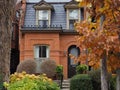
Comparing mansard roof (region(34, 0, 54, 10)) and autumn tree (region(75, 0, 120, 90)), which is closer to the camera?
autumn tree (region(75, 0, 120, 90))

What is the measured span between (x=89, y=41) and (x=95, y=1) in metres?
0.99

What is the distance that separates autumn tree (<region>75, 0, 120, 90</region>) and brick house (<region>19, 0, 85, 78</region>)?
21492 millimetres

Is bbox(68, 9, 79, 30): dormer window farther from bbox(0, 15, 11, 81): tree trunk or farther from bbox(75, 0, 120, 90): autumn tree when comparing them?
bbox(75, 0, 120, 90): autumn tree

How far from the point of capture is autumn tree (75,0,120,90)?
29.3 ft

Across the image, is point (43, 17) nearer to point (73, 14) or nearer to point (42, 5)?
point (42, 5)

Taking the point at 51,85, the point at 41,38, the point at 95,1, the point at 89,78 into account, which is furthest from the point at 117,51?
the point at 41,38

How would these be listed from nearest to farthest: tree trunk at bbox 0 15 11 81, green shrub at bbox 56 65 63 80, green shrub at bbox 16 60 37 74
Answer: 1. tree trunk at bbox 0 15 11 81
2. green shrub at bbox 56 65 63 80
3. green shrub at bbox 16 60 37 74

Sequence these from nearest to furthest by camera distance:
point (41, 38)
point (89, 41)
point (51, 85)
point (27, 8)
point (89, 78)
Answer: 1. point (89, 41)
2. point (51, 85)
3. point (89, 78)
4. point (41, 38)
5. point (27, 8)

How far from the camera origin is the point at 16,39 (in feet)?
116

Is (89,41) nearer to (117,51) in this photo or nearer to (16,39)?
(117,51)

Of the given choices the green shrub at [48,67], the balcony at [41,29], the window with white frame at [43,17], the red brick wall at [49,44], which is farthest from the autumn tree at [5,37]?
the window with white frame at [43,17]

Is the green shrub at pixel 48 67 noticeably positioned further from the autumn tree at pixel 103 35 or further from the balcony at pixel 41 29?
the autumn tree at pixel 103 35

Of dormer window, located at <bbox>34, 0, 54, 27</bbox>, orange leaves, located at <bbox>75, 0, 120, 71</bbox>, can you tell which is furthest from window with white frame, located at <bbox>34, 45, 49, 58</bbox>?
orange leaves, located at <bbox>75, 0, 120, 71</bbox>

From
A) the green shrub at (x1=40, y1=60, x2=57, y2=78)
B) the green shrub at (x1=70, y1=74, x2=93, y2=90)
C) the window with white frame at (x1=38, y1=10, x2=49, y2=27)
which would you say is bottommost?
the green shrub at (x1=70, y1=74, x2=93, y2=90)
